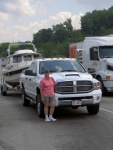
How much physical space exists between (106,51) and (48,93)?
30.1 ft

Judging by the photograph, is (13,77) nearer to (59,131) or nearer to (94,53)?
(94,53)

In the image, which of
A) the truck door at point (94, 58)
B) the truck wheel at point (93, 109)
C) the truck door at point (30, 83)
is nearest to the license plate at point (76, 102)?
the truck wheel at point (93, 109)

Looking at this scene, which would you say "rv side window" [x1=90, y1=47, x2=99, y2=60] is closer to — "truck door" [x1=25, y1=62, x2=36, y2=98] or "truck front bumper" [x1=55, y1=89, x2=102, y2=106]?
"truck door" [x1=25, y1=62, x2=36, y2=98]

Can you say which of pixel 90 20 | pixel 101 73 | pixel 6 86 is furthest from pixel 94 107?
pixel 90 20

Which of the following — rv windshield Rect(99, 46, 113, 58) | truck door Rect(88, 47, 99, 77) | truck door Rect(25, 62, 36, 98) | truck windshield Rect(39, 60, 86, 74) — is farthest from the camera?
truck door Rect(88, 47, 99, 77)

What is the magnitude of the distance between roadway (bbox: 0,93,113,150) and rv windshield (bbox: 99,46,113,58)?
6433 millimetres

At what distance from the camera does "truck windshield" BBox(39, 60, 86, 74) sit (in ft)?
40.9

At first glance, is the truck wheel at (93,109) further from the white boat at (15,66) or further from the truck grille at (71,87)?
the white boat at (15,66)

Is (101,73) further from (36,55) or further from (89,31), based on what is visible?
(89,31)

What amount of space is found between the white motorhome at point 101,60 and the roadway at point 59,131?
216 inches

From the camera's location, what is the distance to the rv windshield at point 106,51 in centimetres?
Answer: 1912

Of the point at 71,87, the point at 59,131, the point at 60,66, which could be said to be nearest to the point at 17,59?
the point at 60,66

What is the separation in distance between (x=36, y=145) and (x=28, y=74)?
18.4 ft

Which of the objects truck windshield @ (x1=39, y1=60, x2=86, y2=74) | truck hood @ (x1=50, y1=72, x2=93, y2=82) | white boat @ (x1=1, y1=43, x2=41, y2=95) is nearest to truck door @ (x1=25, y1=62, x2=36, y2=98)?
truck windshield @ (x1=39, y1=60, x2=86, y2=74)
